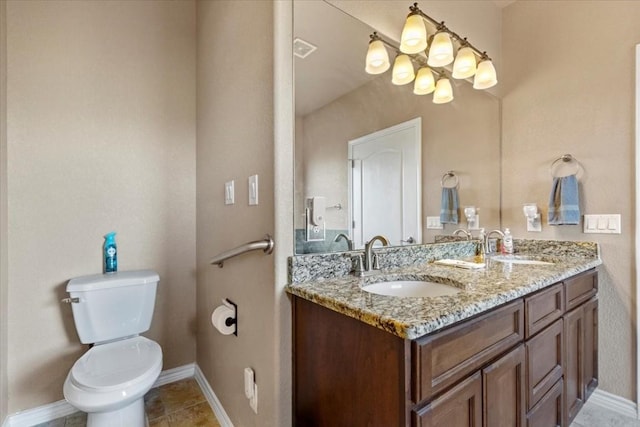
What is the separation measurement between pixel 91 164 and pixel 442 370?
1.97 meters

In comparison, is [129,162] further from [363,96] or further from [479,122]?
[479,122]

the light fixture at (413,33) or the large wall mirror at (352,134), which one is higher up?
the light fixture at (413,33)

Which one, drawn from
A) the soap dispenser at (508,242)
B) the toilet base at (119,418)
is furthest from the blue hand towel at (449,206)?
the toilet base at (119,418)

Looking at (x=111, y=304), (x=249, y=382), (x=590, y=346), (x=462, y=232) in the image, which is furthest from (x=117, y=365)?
(x=590, y=346)

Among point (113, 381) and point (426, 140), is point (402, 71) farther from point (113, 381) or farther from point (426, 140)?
point (113, 381)

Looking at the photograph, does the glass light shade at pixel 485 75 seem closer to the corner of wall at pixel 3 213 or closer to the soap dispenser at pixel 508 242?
the soap dispenser at pixel 508 242

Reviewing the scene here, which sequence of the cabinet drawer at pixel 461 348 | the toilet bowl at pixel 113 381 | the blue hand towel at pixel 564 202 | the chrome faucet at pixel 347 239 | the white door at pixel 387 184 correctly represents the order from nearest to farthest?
the cabinet drawer at pixel 461 348
the toilet bowl at pixel 113 381
the chrome faucet at pixel 347 239
the white door at pixel 387 184
the blue hand towel at pixel 564 202

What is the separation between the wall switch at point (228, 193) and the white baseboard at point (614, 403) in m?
2.31

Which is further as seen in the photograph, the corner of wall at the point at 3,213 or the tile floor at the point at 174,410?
the tile floor at the point at 174,410

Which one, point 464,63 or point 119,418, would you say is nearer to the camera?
point 119,418

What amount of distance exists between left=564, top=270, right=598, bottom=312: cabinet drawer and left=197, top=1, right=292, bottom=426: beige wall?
131 cm

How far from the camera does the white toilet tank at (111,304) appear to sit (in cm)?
153

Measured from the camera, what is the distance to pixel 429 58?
171 cm

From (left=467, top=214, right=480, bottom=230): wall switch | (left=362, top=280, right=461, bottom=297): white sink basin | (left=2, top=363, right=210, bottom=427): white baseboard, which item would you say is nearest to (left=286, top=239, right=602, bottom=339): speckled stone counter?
(left=362, top=280, right=461, bottom=297): white sink basin
